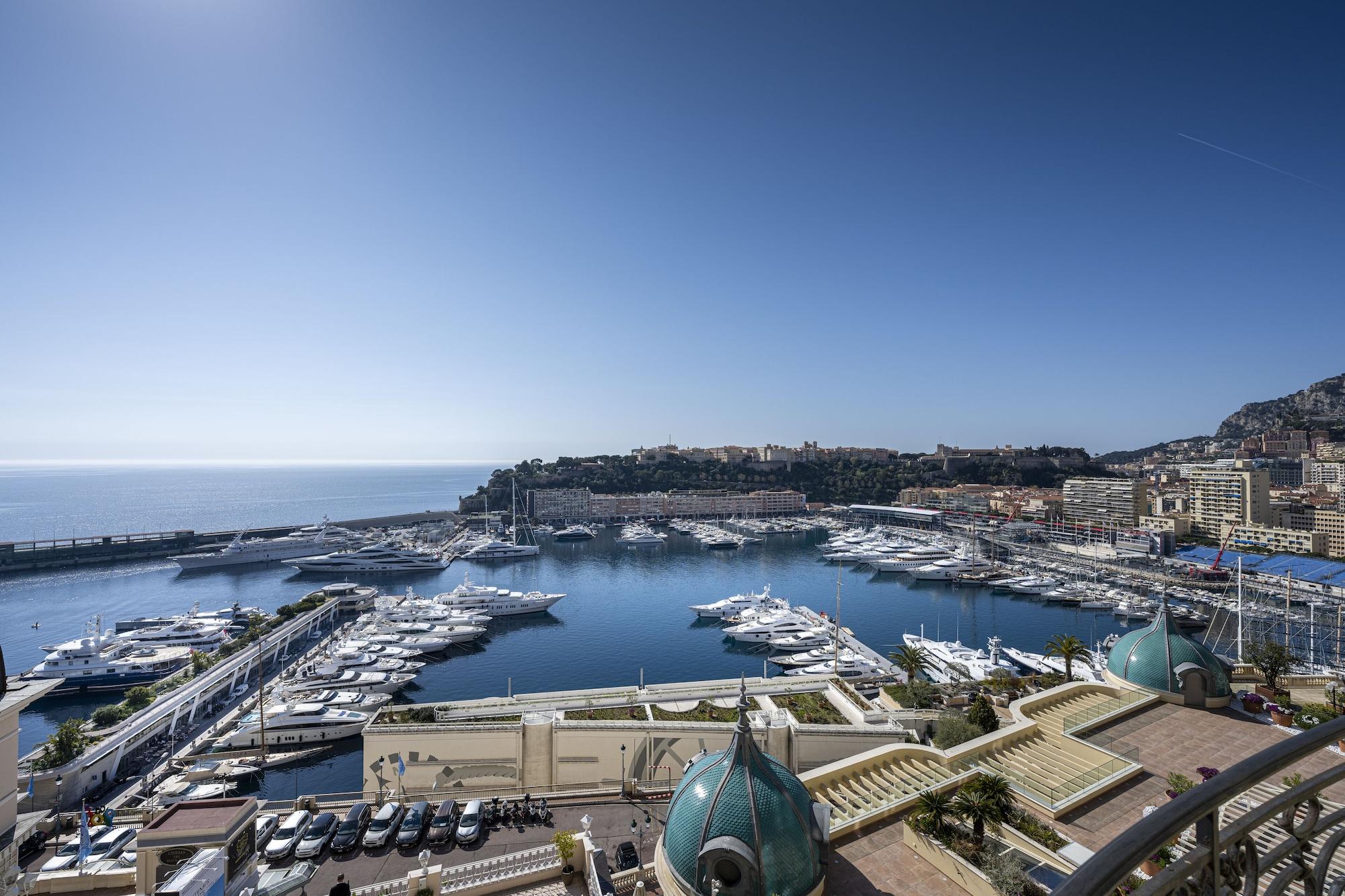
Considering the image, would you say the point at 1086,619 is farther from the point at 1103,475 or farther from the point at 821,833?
the point at 1103,475

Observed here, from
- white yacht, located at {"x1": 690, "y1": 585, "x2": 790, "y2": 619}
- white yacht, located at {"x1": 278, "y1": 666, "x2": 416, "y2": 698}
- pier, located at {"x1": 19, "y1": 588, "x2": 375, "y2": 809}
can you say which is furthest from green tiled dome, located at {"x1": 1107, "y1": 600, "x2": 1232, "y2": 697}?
pier, located at {"x1": 19, "y1": 588, "x2": 375, "y2": 809}

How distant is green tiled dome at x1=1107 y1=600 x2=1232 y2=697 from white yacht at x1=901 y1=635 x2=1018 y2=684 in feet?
36.1

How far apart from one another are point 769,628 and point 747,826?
25.5 meters

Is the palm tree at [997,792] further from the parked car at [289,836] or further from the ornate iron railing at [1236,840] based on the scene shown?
the parked car at [289,836]

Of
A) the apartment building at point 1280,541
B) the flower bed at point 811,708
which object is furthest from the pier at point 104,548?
the apartment building at point 1280,541

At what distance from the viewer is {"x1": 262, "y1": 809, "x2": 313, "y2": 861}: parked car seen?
1118 centimetres

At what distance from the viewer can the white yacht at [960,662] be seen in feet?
82.8

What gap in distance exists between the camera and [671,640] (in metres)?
32.2

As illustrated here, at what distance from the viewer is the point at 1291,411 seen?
11019cm

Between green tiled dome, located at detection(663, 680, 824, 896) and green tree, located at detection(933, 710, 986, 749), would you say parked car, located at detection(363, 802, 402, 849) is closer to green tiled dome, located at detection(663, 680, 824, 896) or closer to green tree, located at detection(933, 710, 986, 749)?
green tiled dome, located at detection(663, 680, 824, 896)

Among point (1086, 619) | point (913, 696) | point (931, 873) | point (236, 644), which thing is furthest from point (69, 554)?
point (1086, 619)

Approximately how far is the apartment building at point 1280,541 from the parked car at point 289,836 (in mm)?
58807

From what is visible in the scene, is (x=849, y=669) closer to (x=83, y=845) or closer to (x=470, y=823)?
(x=470, y=823)

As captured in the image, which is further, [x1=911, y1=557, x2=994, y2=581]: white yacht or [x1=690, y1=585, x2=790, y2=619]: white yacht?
[x1=911, y1=557, x2=994, y2=581]: white yacht
